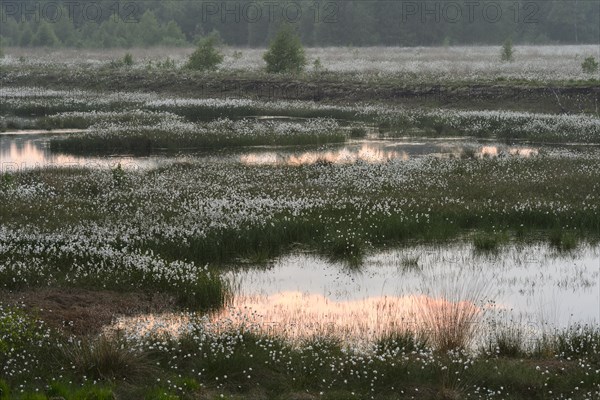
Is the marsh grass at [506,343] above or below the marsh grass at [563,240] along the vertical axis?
below

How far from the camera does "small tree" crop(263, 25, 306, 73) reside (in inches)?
2055

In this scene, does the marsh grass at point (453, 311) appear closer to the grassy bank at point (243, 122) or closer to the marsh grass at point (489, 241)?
the marsh grass at point (489, 241)

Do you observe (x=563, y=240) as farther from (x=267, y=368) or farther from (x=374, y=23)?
(x=374, y=23)

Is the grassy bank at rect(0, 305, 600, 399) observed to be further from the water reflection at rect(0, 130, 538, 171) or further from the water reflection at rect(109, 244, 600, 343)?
the water reflection at rect(0, 130, 538, 171)

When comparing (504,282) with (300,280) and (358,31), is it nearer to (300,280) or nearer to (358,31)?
(300,280)

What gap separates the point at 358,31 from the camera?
11431 cm

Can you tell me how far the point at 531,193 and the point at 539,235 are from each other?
2900 millimetres

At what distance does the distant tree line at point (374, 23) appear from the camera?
11331 cm

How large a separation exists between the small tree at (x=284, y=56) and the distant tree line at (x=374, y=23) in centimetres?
5696

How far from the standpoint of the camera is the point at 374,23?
116 meters

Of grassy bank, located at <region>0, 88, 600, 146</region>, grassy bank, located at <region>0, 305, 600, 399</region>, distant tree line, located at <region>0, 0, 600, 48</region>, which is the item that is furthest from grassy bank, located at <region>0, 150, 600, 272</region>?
distant tree line, located at <region>0, 0, 600, 48</region>

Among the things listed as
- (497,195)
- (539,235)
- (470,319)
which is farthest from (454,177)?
(470,319)

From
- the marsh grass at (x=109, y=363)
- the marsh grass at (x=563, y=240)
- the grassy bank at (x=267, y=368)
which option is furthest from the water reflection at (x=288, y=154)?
the marsh grass at (x=109, y=363)

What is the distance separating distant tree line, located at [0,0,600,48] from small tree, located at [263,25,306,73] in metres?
57.0
